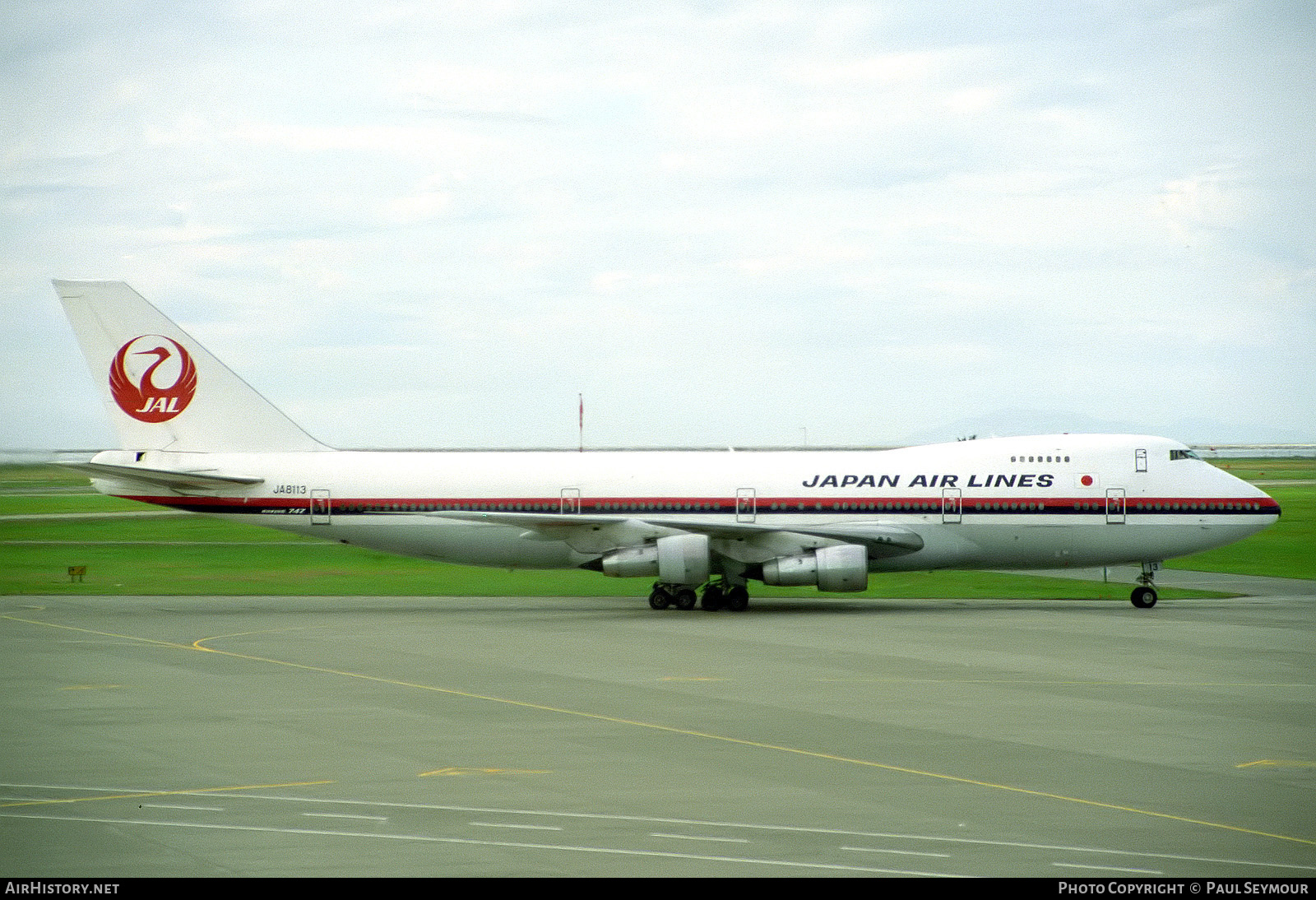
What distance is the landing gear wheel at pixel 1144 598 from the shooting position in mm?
37750

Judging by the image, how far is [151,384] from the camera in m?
40.4

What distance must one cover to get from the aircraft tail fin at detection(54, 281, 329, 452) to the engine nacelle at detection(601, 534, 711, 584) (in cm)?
1066

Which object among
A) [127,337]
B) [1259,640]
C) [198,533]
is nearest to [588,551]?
[127,337]

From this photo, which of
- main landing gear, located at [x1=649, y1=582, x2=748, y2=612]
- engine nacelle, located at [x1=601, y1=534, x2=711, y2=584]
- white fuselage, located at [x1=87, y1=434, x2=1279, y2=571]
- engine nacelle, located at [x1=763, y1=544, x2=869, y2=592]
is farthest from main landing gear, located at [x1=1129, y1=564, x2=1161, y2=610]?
engine nacelle, located at [x1=601, y1=534, x2=711, y2=584]

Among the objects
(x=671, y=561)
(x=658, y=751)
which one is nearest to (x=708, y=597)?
(x=671, y=561)

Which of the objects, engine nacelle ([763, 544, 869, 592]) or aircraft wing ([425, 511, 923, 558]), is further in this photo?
aircraft wing ([425, 511, 923, 558])

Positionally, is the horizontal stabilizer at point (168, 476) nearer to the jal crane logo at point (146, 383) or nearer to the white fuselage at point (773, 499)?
the white fuselage at point (773, 499)

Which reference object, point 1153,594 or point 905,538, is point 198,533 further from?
point 1153,594

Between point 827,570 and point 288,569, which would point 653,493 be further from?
point 288,569

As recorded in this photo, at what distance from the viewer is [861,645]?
2889cm

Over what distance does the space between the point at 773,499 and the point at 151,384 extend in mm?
17997

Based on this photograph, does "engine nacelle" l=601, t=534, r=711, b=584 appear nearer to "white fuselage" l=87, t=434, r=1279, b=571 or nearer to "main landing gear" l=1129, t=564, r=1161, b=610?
"white fuselage" l=87, t=434, r=1279, b=571

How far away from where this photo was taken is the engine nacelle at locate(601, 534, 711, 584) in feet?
121

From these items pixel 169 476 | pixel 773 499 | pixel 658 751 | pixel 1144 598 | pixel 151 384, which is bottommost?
pixel 658 751
